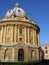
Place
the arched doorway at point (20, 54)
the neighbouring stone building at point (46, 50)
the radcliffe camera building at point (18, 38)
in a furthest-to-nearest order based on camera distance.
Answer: the neighbouring stone building at point (46, 50), the radcliffe camera building at point (18, 38), the arched doorway at point (20, 54)

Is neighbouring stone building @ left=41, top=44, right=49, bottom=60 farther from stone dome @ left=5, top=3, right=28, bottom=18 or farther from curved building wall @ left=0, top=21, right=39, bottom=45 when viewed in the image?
curved building wall @ left=0, top=21, right=39, bottom=45

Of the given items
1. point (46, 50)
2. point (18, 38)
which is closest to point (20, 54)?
point (18, 38)

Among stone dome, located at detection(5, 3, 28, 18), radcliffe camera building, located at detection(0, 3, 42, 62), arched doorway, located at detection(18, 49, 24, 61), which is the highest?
stone dome, located at detection(5, 3, 28, 18)

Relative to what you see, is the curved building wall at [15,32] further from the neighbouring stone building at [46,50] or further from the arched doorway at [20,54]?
the neighbouring stone building at [46,50]

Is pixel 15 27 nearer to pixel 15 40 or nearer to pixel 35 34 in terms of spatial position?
pixel 15 40

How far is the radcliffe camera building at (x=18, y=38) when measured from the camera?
4619cm

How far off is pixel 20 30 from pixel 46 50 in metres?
31.2

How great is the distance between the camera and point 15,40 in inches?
2019

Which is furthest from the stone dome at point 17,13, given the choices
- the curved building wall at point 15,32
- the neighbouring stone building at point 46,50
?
the neighbouring stone building at point 46,50

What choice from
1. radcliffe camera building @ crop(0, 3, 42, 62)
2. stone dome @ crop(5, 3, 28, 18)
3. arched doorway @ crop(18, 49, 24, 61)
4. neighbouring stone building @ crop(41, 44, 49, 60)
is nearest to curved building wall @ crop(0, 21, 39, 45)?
radcliffe camera building @ crop(0, 3, 42, 62)

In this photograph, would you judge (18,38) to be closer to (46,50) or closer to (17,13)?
(17,13)

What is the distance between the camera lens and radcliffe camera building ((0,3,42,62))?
46.2 metres

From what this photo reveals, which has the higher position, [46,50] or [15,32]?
[15,32]

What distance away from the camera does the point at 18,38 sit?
52.1 m
